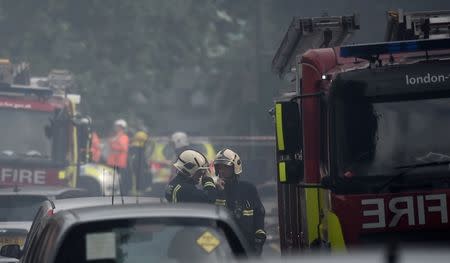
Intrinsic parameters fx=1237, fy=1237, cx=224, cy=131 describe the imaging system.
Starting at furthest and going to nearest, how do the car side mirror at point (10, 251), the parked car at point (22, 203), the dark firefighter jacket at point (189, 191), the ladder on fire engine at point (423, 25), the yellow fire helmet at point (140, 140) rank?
the yellow fire helmet at point (140, 140) → the parked car at point (22, 203) → the dark firefighter jacket at point (189, 191) → the ladder on fire engine at point (423, 25) → the car side mirror at point (10, 251)

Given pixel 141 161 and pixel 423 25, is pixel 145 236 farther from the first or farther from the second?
pixel 141 161

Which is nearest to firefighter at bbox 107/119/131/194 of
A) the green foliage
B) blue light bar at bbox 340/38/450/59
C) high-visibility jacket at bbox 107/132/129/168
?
high-visibility jacket at bbox 107/132/129/168

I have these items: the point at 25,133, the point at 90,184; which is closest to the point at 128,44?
the point at 90,184

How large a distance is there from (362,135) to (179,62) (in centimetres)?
2902

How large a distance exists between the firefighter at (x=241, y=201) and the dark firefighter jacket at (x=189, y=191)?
0.11 metres

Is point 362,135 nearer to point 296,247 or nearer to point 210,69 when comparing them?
point 296,247

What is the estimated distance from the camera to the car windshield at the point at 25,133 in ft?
74.4

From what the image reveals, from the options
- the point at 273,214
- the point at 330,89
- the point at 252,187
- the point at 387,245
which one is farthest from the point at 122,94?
the point at 387,245

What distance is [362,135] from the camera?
8.65m

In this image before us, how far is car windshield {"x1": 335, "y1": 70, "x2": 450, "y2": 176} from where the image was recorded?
862 centimetres

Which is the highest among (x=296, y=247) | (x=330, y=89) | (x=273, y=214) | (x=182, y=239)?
(x=330, y=89)

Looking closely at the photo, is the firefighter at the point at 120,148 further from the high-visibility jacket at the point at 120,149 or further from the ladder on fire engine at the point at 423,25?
the ladder on fire engine at the point at 423,25

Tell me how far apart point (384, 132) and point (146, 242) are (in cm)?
258

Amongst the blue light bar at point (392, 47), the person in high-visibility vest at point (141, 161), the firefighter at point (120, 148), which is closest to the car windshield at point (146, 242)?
the blue light bar at point (392, 47)
